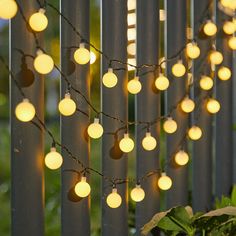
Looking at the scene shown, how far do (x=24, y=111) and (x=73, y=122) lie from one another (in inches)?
10.6

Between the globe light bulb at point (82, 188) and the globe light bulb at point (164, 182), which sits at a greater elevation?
the globe light bulb at point (164, 182)

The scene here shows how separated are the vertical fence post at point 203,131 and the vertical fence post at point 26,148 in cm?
76

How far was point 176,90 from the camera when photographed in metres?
1.83

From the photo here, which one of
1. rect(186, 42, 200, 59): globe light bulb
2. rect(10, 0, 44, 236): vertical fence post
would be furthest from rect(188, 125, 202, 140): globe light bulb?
rect(10, 0, 44, 236): vertical fence post

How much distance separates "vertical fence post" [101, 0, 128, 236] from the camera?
5.32 feet

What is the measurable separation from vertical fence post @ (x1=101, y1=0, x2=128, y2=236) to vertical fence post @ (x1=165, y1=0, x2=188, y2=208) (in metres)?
0.25

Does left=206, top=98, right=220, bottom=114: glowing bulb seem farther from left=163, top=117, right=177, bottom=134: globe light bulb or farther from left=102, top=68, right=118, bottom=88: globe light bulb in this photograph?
left=102, top=68, right=118, bottom=88: globe light bulb

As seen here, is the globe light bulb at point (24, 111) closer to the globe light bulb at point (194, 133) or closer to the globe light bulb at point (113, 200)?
the globe light bulb at point (113, 200)

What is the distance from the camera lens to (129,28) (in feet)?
5.86

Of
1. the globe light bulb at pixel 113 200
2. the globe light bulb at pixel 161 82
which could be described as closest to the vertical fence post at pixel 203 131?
the globe light bulb at pixel 161 82

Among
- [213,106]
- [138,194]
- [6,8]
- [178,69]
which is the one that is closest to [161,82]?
[178,69]

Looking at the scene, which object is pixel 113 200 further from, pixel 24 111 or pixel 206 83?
pixel 206 83

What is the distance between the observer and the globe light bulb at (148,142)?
5.33 feet

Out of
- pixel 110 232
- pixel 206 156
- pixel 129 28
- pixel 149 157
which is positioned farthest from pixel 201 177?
pixel 129 28
